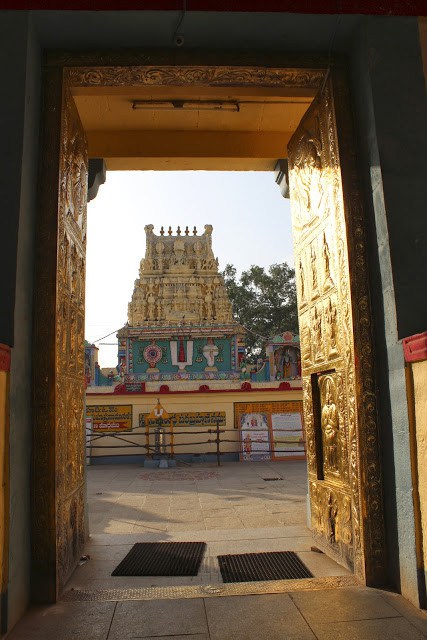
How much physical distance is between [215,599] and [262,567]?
0.81 metres

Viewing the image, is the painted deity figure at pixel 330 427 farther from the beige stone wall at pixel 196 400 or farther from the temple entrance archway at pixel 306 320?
the beige stone wall at pixel 196 400

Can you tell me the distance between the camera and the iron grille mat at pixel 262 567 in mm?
3726

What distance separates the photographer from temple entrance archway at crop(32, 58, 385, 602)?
350 centimetres

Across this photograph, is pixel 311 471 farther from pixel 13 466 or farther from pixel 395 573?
pixel 13 466

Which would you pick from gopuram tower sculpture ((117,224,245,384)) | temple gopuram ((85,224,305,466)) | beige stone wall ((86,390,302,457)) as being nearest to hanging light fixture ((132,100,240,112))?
temple gopuram ((85,224,305,466))

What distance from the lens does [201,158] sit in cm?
586

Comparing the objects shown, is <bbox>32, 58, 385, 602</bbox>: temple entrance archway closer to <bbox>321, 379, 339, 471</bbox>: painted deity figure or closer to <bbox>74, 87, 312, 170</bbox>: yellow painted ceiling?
<bbox>321, 379, 339, 471</bbox>: painted deity figure

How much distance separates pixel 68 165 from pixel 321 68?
89.4 inches

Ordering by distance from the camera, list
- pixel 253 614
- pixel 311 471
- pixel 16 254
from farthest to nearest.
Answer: pixel 311 471 → pixel 16 254 → pixel 253 614

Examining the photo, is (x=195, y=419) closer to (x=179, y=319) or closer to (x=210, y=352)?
(x=210, y=352)

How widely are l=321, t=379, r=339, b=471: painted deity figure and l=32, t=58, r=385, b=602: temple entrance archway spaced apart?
2 cm

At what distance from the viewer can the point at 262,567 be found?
3.96 meters

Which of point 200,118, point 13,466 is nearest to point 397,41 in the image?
point 200,118

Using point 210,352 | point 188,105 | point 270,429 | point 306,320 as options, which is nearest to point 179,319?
point 210,352
